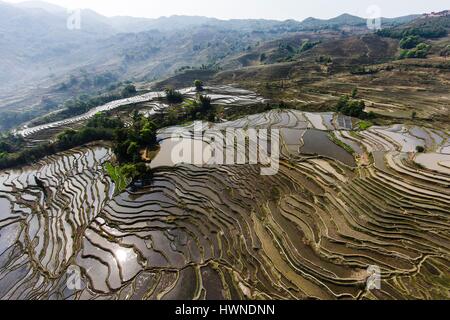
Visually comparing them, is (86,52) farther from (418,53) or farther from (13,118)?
(418,53)

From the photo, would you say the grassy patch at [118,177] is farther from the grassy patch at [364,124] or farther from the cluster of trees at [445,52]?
the cluster of trees at [445,52]

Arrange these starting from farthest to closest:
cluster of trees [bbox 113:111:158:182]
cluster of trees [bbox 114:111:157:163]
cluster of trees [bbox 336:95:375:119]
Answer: cluster of trees [bbox 336:95:375:119] → cluster of trees [bbox 114:111:157:163] → cluster of trees [bbox 113:111:158:182]

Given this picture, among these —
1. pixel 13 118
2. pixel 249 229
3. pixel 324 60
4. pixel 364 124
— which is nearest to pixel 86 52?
pixel 13 118

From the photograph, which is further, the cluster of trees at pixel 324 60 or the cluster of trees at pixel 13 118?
the cluster of trees at pixel 13 118

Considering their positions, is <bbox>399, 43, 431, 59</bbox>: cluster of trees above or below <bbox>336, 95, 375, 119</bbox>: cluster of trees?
above

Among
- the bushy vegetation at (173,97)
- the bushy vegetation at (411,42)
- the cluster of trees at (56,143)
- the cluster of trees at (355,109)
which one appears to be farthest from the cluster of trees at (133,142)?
the bushy vegetation at (411,42)

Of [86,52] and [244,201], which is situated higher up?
[86,52]

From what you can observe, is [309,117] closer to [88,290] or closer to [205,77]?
[88,290]

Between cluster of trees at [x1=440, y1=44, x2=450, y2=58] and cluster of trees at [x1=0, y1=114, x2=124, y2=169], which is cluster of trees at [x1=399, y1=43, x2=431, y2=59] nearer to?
cluster of trees at [x1=440, y1=44, x2=450, y2=58]

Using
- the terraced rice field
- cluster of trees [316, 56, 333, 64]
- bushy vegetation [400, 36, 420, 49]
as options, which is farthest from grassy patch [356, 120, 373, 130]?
bushy vegetation [400, 36, 420, 49]
